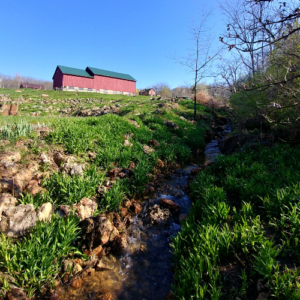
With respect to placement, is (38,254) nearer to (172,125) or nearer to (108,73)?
(172,125)

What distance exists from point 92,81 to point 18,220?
4020cm

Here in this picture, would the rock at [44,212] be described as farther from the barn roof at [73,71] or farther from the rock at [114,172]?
the barn roof at [73,71]

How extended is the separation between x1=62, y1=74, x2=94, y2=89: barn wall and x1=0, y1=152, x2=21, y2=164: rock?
36018mm

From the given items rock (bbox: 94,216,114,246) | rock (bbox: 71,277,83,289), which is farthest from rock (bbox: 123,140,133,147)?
rock (bbox: 71,277,83,289)

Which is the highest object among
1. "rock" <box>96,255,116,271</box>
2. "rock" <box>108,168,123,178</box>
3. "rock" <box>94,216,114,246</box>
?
"rock" <box>108,168,123,178</box>

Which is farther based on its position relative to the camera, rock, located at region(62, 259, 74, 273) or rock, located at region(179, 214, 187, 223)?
rock, located at region(179, 214, 187, 223)

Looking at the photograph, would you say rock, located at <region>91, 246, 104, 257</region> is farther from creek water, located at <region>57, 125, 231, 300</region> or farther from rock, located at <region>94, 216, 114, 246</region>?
creek water, located at <region>57, 125, 231, 300</region>

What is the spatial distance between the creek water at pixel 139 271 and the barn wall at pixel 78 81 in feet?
125

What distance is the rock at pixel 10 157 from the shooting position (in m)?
4.18

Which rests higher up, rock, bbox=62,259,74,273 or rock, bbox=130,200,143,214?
rock, bbox=130,200,143,214

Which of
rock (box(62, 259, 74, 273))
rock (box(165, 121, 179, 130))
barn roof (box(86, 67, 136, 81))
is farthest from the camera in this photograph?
barn roof (box(86, 67, 136, 81))

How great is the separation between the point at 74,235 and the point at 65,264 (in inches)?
16.2

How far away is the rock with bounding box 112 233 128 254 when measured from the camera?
3.43 m

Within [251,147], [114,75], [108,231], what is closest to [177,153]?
[251,147]
